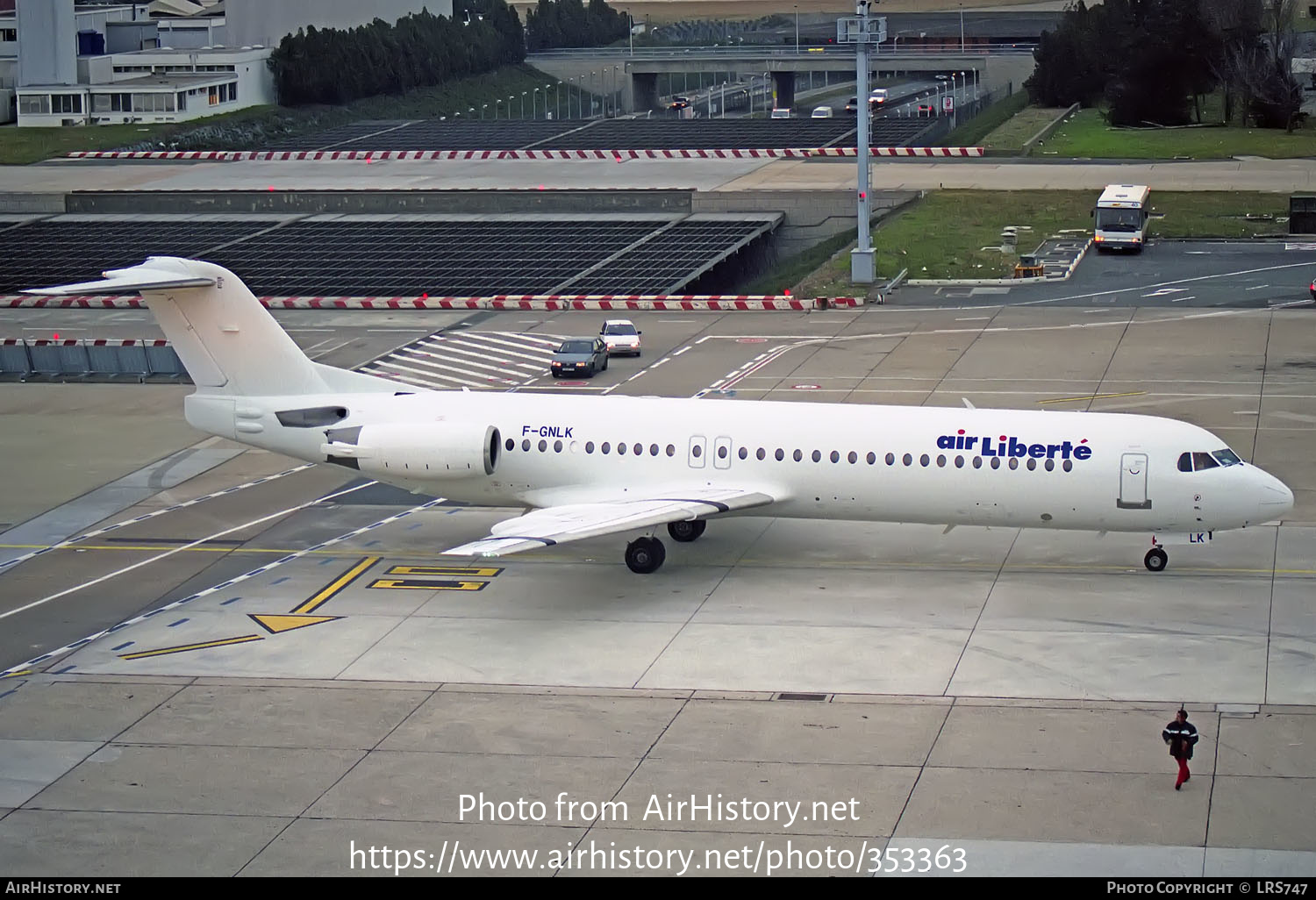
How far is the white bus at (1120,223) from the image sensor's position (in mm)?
74688

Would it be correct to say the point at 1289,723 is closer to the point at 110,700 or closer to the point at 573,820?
the point at 573,820


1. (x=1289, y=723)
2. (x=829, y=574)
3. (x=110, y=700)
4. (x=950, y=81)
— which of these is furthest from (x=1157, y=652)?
(x=950, y=81)

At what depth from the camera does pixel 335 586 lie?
3559 centimetres

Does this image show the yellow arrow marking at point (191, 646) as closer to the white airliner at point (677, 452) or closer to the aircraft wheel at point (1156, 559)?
the white airliner at point (677, 452)

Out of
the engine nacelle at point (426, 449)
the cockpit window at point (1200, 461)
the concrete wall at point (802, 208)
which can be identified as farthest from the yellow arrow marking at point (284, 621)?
the concrete wall at point (802, 208)

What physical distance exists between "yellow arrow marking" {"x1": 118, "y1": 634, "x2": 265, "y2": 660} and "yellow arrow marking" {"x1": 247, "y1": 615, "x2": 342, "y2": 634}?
50 cm

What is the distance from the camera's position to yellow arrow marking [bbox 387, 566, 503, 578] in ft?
119

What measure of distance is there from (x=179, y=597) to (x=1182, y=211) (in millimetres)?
60529

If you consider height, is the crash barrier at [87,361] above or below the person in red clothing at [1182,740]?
above

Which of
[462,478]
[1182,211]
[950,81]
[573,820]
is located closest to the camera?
[573,820]

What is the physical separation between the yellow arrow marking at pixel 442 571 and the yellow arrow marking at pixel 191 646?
469 centimetres

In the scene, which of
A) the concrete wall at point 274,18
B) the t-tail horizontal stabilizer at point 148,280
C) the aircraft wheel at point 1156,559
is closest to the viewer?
the aircraft wheel at point 1156,559

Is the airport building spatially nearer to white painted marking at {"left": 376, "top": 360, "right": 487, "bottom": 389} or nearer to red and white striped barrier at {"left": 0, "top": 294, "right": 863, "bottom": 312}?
red and white striped barrier at {"left": 0, "top": 294, "right": 863, "bottom": 312}

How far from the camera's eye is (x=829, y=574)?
35531 millimetres
